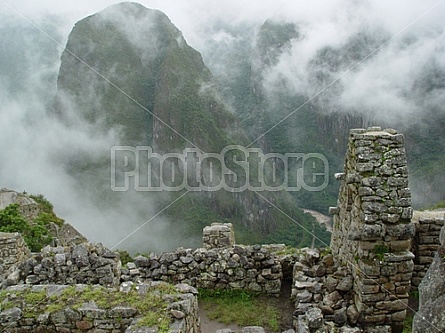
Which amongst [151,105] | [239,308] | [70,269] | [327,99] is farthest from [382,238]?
[327,99]

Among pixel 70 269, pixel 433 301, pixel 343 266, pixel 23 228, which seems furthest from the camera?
pixel 23 228

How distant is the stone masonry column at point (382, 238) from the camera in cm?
616

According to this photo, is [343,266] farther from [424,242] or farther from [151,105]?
[151,105]

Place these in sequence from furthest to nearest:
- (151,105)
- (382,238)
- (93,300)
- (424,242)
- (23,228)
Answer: (151,105), (23,228), (424,242), (382,238), (93,300)

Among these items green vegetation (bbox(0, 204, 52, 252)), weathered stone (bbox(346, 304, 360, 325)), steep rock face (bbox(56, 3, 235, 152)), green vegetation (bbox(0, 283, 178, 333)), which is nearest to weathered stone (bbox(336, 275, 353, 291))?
weathered stone (bbox(346, 304, 360, 325))

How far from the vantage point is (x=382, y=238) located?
245 inches

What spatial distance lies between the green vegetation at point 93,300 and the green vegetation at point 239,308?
162 cm

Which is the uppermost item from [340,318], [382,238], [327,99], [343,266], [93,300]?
[327,99]

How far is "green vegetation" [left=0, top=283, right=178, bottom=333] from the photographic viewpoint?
5891 mm

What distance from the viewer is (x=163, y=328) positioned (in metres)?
5.48

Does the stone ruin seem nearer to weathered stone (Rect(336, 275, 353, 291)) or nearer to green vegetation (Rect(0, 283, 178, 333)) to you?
weathered stone (Rect(336, 275, 353, 291))

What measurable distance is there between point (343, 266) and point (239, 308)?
212cm

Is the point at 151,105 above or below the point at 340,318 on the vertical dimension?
above

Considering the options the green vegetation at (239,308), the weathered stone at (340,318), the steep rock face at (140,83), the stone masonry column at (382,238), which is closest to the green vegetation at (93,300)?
the green vegetation at (239,308)
